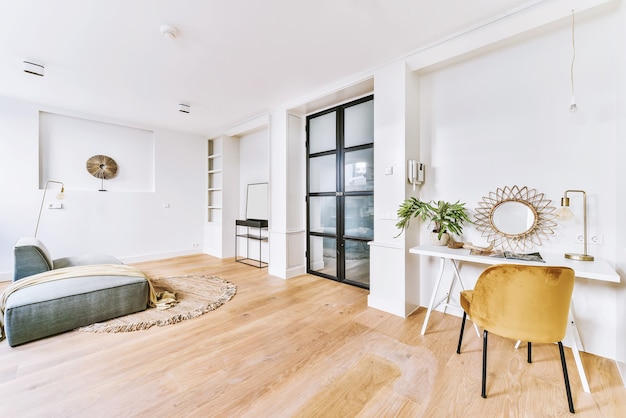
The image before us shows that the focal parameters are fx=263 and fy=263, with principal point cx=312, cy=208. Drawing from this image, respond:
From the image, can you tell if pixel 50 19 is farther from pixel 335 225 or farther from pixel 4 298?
pixel 335 225

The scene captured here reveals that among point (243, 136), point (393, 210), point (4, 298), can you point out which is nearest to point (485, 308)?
point (393, 210)

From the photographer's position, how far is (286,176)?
4.11 metres

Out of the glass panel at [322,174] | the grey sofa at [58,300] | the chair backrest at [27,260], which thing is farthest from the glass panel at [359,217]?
the chair backrest at [27,260]

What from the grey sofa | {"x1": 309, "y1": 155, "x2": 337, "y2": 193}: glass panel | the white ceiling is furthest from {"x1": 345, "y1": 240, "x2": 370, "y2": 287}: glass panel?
the grey sofa

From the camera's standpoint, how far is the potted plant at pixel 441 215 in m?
2.46

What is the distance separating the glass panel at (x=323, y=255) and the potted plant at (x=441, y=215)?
62.0 inches

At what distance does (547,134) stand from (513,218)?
0.75 m

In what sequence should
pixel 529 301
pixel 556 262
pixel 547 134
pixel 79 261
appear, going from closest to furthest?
1. pixel 529 301
2. pixel 556 262
3. pixel 547 134
4. pixel 79 261

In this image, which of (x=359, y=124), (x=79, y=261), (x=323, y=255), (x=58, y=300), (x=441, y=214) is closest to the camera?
(x=58, y=300)

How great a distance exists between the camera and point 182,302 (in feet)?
10.3

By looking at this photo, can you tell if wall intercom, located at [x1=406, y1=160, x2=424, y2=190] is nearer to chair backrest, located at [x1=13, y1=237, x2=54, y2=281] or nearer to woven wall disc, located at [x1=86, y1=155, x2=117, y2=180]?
chair backrest, located at [x1=13, y1=237, x2=54, y2=281]

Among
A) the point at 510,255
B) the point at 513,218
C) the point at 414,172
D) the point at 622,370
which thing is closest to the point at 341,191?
the point at 414,172

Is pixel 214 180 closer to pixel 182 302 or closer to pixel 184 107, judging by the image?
pixel 184 107

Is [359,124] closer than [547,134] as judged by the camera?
No
